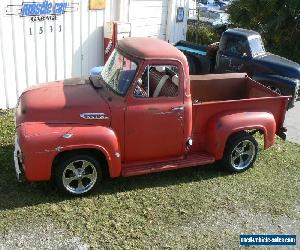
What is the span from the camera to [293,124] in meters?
10.1

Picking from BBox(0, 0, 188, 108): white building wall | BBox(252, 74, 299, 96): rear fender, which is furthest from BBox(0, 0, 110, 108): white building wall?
BBox(252, 74, 299, 96): rear fender

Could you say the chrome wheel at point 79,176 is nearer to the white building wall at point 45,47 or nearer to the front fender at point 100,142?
the front fender at point 100,142

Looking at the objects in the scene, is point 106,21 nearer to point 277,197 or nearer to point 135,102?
point 135,102

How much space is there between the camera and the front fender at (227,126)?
21.7 ft

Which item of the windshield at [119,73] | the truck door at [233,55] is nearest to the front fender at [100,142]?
the windshield at [119,73]

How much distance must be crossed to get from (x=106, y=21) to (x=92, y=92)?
477 cm

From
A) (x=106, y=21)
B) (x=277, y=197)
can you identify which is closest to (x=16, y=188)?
(x=277, y=197)

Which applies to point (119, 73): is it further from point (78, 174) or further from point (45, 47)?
point (45, 47)

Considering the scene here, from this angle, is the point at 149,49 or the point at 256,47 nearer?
the point at 149,49

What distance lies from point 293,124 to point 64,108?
654cm

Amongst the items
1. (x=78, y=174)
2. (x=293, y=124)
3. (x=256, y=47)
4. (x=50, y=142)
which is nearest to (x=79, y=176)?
(x=78, y=174)

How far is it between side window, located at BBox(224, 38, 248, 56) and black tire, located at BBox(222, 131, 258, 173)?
15.5 feet

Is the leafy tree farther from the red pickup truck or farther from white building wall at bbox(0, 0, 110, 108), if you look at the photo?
the red pickup truck

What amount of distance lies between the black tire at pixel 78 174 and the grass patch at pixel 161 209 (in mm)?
165
